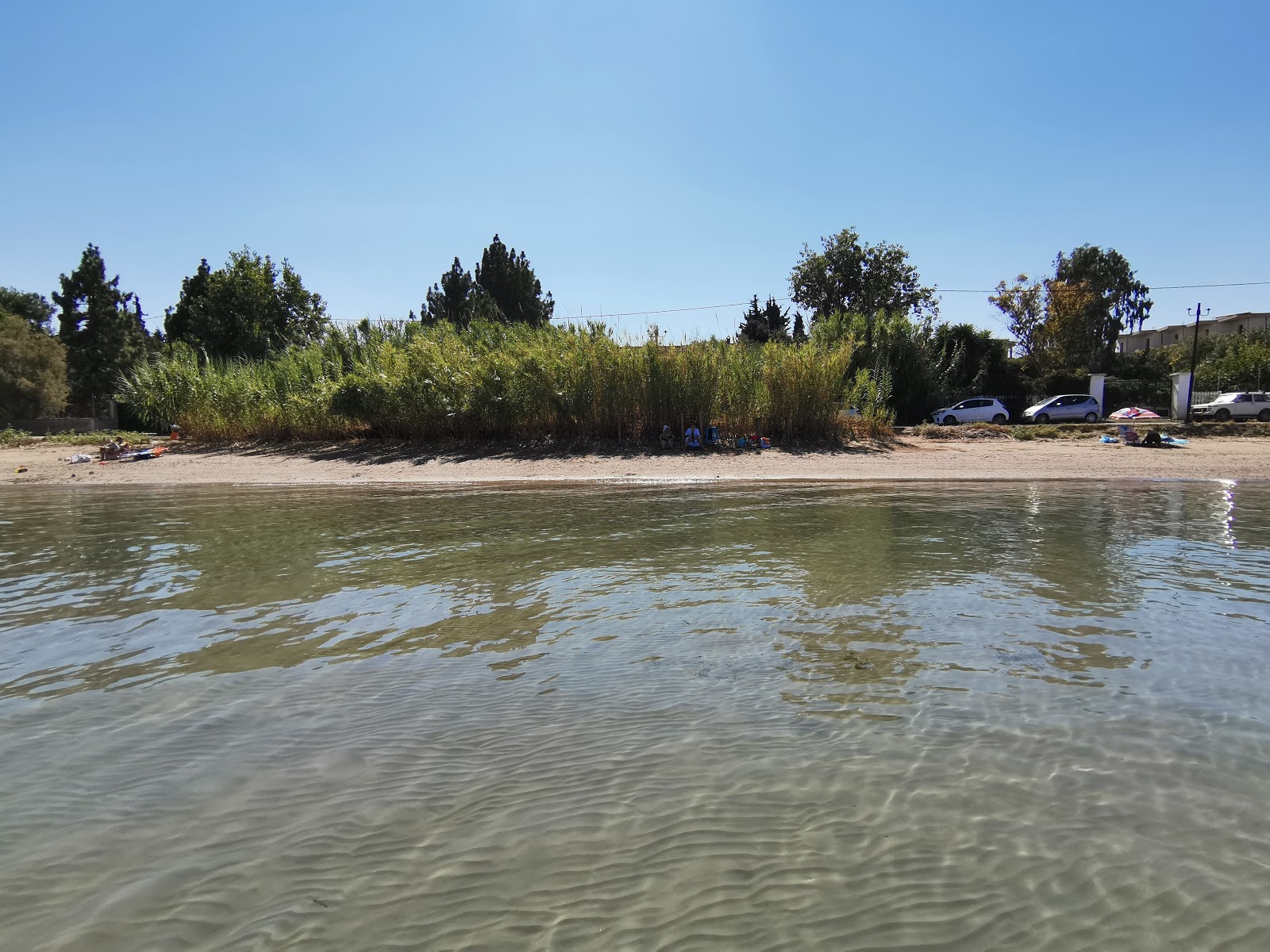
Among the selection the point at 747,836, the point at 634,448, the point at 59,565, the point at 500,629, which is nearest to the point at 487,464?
the point at 634,448

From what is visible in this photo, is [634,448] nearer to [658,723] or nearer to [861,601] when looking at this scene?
[861,601]

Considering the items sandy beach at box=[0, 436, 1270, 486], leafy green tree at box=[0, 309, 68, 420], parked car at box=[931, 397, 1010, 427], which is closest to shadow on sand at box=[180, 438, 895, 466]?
sandy beach at box=[0, 436, 1270, 486]

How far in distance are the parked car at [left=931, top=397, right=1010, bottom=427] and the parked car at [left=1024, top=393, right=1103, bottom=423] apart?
121 centimetres

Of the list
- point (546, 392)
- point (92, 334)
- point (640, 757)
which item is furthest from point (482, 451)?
point (92, 334)

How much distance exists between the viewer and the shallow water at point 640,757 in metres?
2.50

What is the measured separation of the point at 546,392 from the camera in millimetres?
20469

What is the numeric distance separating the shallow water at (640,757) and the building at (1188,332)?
70112 millimetres

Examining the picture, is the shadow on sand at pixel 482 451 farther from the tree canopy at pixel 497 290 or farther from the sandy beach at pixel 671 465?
the tree canopy at pixel 497 290

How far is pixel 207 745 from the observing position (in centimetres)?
374

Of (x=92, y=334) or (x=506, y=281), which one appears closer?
(x=92, y=334)

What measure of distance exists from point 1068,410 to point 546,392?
21749mm

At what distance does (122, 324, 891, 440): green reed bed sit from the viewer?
2030 cm

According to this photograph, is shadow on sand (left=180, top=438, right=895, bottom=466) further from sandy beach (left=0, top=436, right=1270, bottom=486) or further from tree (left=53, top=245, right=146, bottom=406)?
tree (left=53, top=245, right=146, bottom=406)

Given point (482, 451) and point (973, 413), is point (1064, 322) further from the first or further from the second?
point (482, 451)
